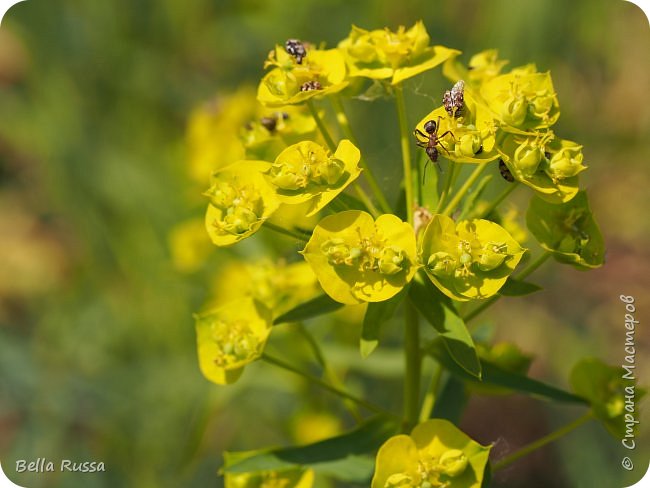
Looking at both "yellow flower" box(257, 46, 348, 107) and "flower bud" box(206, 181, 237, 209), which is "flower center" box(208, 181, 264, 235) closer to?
"flower bud" box(206, 181, 237, 209)

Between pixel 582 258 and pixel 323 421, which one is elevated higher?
pixel 582 258

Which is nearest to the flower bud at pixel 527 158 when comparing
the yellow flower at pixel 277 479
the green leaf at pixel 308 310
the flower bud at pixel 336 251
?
the flower bud at pixel 336 251

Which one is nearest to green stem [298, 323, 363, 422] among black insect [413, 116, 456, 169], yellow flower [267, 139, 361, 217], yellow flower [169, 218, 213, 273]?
yellow flower [267, 139, 361, 217]

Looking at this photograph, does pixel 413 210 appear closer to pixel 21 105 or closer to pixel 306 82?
pixel 306 82

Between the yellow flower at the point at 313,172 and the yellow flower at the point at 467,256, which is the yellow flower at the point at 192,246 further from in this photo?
the yellow flower at the point at 467,256

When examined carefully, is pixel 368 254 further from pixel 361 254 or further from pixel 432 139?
pixel 432 139

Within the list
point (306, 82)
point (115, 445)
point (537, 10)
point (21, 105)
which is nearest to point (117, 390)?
point (115, 445)
